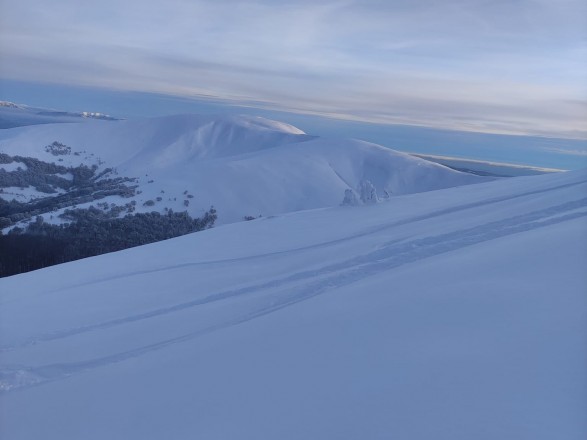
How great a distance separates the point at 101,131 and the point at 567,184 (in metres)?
77.2

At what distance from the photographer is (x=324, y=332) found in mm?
5664

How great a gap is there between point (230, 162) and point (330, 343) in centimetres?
4998

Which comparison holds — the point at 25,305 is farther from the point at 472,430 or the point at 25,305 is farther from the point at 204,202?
the point at 204,202

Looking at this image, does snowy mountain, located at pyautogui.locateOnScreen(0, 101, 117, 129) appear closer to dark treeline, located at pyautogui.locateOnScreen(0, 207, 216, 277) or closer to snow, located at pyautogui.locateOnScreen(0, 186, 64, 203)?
snow, located at pyautogui.locateOnScreen(0, 186, 64, 203)

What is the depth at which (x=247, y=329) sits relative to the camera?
6258mm

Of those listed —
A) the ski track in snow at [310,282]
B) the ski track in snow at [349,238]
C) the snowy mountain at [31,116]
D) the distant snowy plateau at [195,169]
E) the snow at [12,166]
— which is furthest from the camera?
the snowy mountain at [31,116]

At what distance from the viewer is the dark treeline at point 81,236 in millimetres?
29172

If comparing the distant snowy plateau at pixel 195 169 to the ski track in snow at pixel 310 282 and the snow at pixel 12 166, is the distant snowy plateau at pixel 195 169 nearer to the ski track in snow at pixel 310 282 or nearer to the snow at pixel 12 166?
the snow at pixel 12 166

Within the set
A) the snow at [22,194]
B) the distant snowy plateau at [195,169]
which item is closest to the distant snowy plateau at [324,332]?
the distant snowy plateau at [195,169]

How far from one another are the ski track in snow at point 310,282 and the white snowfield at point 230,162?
59.7ft

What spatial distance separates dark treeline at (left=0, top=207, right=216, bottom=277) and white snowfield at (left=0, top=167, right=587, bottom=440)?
65.6 ft

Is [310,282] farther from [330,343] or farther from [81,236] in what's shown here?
[81,236]

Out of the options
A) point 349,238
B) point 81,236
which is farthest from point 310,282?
point 81,236

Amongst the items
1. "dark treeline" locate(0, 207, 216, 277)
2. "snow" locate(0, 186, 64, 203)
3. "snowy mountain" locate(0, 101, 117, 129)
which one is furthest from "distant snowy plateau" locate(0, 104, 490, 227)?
"snowy mountain" locate(0, 101, 117, 129)
